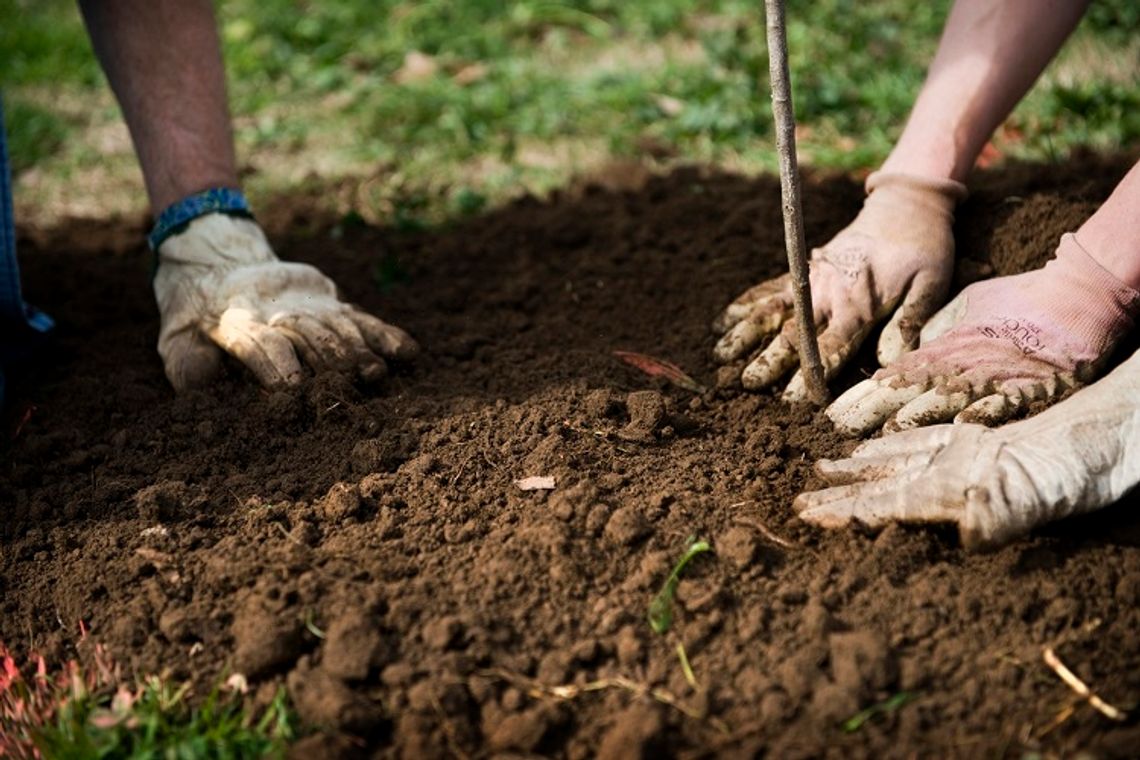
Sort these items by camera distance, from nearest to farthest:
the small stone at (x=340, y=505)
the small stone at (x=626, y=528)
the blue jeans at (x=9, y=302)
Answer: the small stone at (x=626, y=528), the small stone at (x=340, y=505), the blue jeans at (x=9, y=302)

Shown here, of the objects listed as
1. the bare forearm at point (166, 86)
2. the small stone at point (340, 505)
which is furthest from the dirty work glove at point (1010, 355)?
the bare forearm at point (166, 86)

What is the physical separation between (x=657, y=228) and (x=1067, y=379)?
1.33m

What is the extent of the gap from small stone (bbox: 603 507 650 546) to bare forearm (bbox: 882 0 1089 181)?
1184 mm

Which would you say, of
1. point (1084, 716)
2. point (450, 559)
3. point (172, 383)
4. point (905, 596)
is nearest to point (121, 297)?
point (172, 383)

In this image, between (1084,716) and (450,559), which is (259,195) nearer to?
(450,559)

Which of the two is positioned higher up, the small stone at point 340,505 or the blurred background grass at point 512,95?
the blurred background grass at point 512,95

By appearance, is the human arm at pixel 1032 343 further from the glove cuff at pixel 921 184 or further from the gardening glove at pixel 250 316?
the gardening glove at pixel 250 316

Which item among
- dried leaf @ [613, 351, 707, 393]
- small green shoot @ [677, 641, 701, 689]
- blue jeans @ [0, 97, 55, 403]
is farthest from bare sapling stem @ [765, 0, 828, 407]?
blue jeans @ [0, 97, 55, 403]

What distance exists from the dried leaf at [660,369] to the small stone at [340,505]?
772 mm

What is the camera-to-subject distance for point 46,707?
190 cm

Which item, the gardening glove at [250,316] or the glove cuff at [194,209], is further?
the glove cuff at [194,209]

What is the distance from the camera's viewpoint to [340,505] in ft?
7.06

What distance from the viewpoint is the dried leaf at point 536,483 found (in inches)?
85.2

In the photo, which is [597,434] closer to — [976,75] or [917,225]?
[917,225]
